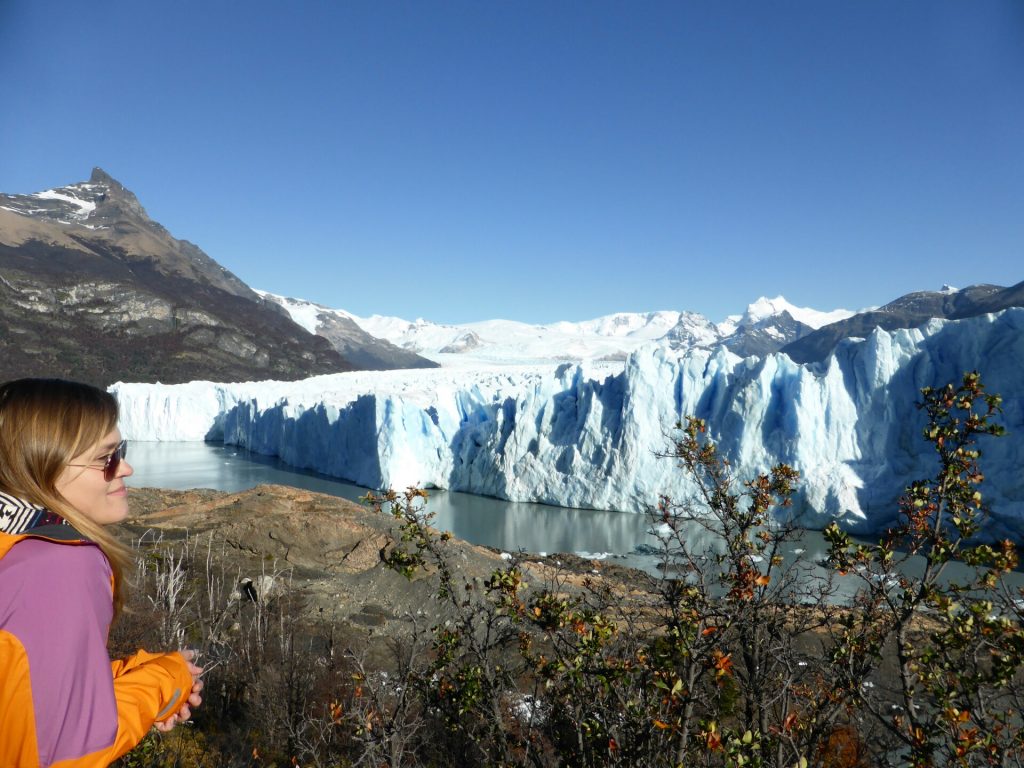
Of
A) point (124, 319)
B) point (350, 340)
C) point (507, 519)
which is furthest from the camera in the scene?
point (350, 340)

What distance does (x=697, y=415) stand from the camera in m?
19.3

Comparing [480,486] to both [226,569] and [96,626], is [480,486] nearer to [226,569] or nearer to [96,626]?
[226,569]

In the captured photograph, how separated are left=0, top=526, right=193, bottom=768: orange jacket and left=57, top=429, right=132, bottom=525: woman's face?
0.64 ft

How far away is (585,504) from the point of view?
67.7 ft

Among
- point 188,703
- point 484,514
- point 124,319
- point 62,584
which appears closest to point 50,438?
point 62,584

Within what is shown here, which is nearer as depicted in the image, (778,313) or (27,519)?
(27,519)

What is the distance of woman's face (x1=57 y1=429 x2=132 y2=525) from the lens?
1.07m

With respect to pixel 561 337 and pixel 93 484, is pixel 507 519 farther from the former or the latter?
pixel 561 337

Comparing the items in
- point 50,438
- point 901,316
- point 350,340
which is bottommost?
point 50,438

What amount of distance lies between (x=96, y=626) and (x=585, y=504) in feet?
66.6

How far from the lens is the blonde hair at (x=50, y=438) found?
1.00 metres

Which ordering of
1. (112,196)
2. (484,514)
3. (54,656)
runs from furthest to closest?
(112,196)
(484,514)
(54,656)

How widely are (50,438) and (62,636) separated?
1.18ft

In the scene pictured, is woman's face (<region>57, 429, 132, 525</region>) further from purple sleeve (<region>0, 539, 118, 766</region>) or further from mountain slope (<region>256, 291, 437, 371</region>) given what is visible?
mountain slope (<region>256, 291, 437, 371</region>)
